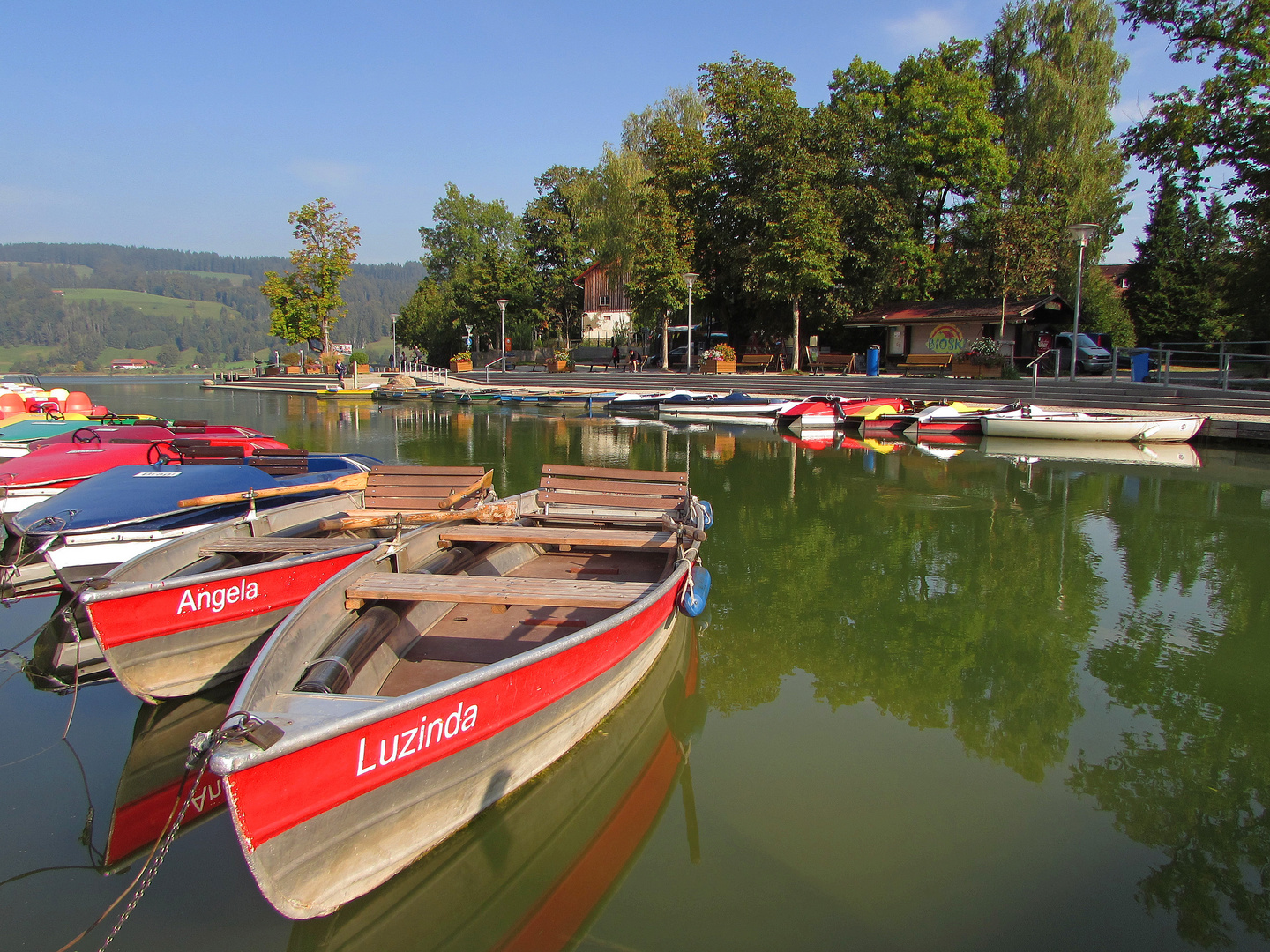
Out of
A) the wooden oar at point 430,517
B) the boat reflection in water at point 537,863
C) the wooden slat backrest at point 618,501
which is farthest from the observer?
the wooden slat backrest at point 618,501

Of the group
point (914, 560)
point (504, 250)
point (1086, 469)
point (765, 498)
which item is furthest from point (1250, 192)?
point (504, 250)

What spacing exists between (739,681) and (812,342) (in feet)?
102

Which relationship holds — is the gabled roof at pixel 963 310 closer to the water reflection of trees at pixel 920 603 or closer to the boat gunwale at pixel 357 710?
the water reflection of trees at pixel 920 603

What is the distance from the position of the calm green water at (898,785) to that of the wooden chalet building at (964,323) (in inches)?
867

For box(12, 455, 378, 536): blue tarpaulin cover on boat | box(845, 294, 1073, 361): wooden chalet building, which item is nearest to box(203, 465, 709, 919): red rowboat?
box(12, 455, 378, 536): blue tarpaulin cover on boat

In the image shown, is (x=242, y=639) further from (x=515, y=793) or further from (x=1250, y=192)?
(x=1250, y=192)

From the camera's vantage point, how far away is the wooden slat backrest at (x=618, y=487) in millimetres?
7355

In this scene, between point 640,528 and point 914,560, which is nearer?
point 640,528

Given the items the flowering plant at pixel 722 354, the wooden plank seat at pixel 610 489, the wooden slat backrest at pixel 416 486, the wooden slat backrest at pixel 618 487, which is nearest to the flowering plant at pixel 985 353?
the flowering plant at pixel 722 354

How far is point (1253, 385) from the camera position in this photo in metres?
23.8

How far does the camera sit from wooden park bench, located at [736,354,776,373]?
34969 mm

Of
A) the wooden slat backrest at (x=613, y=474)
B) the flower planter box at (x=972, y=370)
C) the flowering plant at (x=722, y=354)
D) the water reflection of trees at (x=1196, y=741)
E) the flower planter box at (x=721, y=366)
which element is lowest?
the water reflection of trees at (x=1196, y=741)

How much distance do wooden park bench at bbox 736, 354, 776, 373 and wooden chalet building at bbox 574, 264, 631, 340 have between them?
50.7 ft

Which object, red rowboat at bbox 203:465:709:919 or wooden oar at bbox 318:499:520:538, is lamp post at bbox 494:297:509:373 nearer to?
wooden oar at bbox 318:499:520:538
